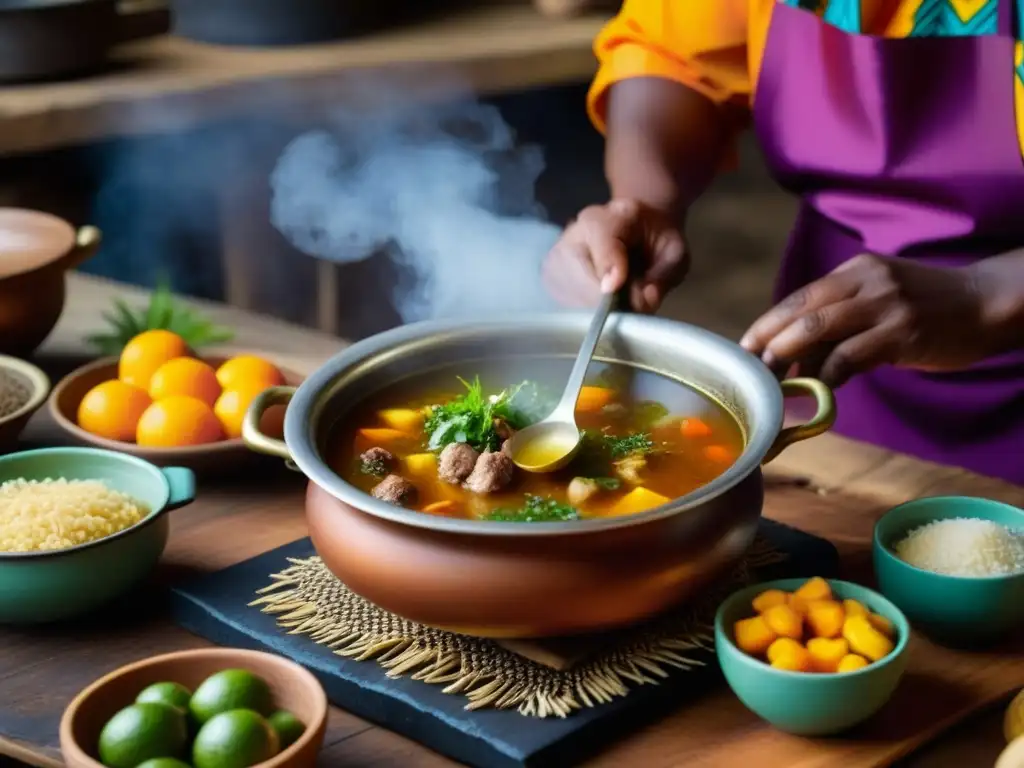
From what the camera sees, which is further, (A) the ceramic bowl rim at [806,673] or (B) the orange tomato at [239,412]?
(B) the orange tomato at [239,412]

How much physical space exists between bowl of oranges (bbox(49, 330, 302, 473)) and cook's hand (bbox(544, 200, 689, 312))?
46 cm

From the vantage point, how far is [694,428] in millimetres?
1611

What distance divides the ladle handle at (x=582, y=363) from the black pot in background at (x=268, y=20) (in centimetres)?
232

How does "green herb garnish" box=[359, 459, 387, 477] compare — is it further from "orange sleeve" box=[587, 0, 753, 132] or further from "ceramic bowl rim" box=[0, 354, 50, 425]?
"orange sleeve" box=[587, 0, 753, 132]

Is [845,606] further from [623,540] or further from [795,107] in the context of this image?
[795,107]

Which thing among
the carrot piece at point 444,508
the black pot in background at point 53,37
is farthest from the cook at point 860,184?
the black pot in background at point 53,37

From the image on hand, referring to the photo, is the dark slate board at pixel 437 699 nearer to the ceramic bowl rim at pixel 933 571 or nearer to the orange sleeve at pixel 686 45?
the ceramic bowl rim at pixel 933 571

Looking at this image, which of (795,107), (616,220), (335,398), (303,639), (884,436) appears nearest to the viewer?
(303,639)

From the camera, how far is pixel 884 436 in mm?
2326

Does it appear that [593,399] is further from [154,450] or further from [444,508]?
[154,450]

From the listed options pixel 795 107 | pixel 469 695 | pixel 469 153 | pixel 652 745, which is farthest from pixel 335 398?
pixel 469 153

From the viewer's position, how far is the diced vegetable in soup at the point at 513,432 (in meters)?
1.46

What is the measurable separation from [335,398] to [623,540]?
1.55 feet

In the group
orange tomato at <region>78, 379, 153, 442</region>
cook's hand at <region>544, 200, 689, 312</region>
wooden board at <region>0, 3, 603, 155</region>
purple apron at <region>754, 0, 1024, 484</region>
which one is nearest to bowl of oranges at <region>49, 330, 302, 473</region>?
orange tomato at <region>78, 379, 153, 442</region>
